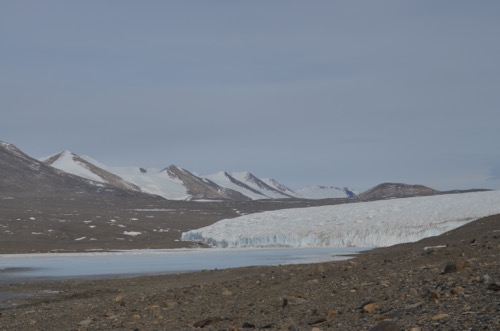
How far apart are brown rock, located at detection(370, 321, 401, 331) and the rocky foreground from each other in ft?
0.04

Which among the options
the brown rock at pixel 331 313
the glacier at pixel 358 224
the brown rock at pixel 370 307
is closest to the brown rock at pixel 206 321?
the brown rock at pixel 331 313

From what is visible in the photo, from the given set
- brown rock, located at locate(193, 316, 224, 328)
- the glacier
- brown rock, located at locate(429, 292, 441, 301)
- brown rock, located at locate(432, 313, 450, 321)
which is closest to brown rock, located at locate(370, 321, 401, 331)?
brown rock, located at locate(432, 313, 450, 321)

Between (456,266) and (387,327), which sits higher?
(456,266)

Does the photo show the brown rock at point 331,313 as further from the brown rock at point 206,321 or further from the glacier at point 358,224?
the glacier at point 358,224

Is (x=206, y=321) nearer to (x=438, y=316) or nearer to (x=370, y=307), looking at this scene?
(x=370, y=307)

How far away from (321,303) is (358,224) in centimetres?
4980

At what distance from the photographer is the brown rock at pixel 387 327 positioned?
9.85 m

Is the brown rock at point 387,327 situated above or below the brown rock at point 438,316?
below

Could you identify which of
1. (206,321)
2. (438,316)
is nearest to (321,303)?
(206,321)

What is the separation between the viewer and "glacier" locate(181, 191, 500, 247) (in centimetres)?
5891

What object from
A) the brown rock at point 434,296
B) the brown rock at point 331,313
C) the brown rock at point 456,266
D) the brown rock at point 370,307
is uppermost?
A: the brown rock at point 456,266

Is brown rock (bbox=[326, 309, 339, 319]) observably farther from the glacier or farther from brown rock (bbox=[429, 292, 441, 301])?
the glacier

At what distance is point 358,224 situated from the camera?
63.4 m

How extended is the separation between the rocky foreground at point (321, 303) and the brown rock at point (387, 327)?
0.01 metres
